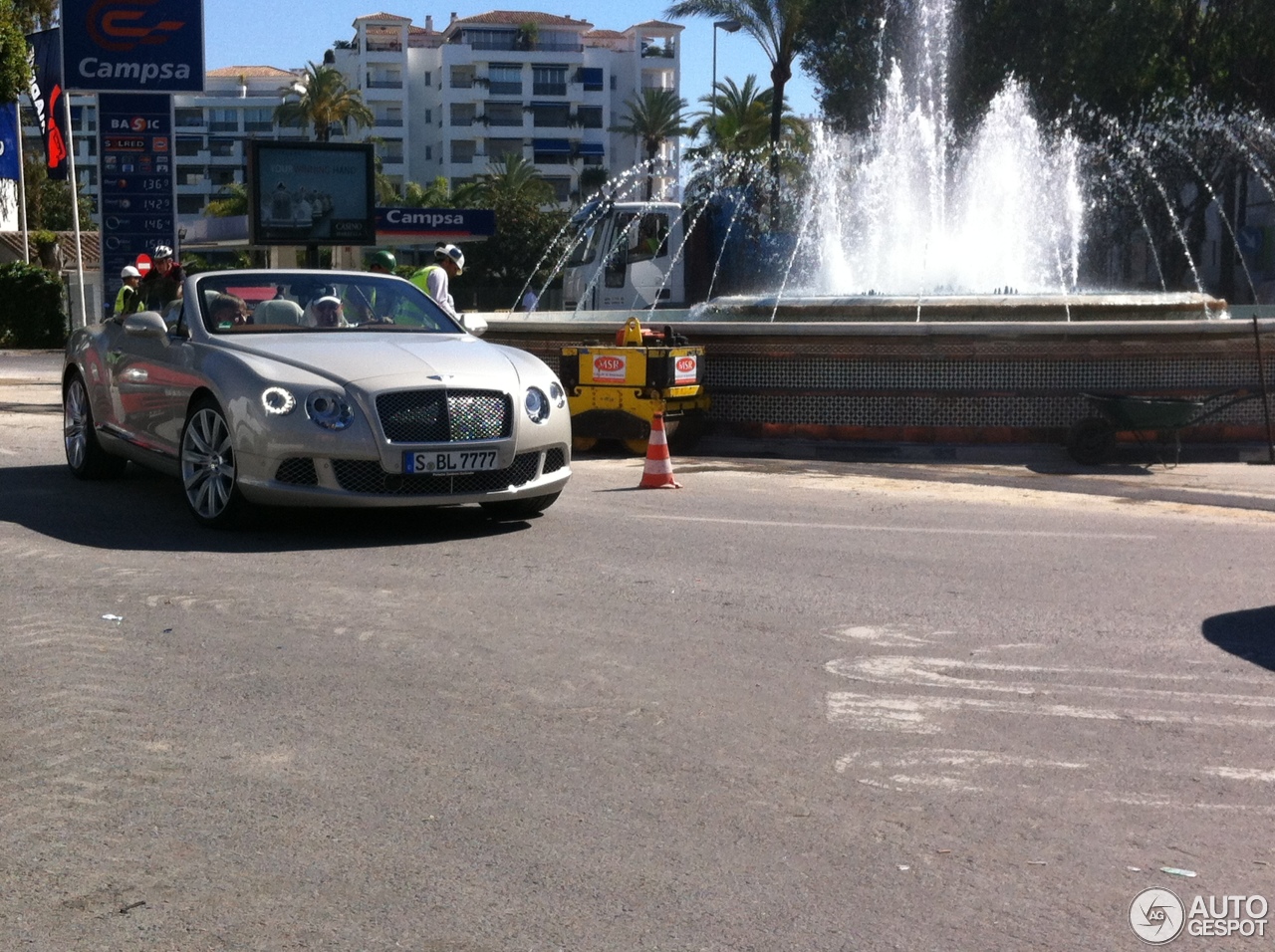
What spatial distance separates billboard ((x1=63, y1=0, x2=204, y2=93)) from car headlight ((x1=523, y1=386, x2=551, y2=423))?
1266 centimetres

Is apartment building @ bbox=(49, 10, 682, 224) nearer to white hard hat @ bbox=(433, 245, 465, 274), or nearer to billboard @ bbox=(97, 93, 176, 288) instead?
billboard @ bbox=(97, 93, 176, 288)

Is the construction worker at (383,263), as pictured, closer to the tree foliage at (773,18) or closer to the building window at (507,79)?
the tree foliage at (773,18)

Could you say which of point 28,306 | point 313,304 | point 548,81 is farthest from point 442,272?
point 548,81

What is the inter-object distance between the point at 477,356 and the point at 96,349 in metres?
3.27

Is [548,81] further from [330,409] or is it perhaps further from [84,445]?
[330,409]

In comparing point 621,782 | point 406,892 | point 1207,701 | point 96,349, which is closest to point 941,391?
point 96,349

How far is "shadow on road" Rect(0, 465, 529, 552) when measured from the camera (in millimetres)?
8492

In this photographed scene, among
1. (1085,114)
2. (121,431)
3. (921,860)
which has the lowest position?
(921,860)

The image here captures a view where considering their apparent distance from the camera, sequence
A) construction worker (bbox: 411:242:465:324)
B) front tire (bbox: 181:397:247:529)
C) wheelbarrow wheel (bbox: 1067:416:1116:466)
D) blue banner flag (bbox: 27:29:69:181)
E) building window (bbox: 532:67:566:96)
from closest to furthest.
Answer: front tire (bbox: 181:397:247:529) → wheelbarrow wheel (bbox: 1067:416:1116:466) → construction worker (bbox: 411:242:465:324) → blue banner flag (bbox: 27:29:69:181) → building window (bbox: 532:67:566:96)

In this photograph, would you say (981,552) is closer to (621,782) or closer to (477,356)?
(477,356)

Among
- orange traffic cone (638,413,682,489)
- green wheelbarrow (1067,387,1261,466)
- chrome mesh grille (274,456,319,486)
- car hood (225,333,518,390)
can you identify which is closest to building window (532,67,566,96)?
green wheelbarrow (1067,387,1261,466)

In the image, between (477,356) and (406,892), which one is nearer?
(406,892)

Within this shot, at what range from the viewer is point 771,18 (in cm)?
4816

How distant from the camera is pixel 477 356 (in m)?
9.02
